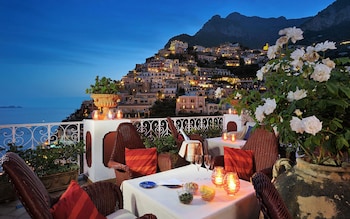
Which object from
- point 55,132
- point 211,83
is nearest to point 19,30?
point 55,132

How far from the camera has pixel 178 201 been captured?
1.64 metres

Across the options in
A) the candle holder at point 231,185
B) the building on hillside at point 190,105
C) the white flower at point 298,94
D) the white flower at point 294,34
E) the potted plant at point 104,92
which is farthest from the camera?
the building on hillside at point 190,105

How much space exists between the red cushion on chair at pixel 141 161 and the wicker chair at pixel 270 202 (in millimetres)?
1982

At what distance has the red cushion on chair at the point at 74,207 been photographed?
4.43ft

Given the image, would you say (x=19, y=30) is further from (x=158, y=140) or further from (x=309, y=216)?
(x=309, y=216)

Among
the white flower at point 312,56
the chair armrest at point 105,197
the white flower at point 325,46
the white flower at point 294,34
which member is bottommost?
the chair armrest at point 105,197

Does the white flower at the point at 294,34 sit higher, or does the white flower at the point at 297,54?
the white flower at the point at 294,34

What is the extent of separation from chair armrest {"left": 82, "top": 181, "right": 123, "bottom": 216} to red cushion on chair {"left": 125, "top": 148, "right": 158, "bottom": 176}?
3.01 ft

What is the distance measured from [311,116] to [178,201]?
1069mm

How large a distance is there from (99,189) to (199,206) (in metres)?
0.84

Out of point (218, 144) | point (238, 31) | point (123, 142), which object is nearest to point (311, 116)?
point (123, 142)

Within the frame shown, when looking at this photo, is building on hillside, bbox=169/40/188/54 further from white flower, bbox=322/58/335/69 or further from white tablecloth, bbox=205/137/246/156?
white flower, bbox=322/58/335/69

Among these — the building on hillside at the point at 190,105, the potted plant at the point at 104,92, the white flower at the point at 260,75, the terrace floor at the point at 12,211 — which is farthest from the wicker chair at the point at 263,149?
the building on hillside at the point at 190,105

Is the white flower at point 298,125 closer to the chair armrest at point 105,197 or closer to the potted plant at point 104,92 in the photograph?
the chair armrest at point 105,197
